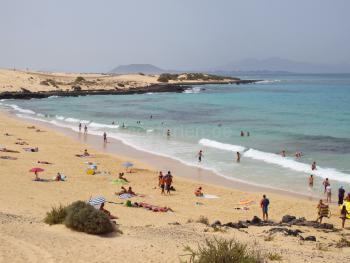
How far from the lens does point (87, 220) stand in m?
10.4

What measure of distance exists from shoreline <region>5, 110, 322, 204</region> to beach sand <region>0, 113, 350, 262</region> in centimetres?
65

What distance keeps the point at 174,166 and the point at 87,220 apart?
14.7 meters

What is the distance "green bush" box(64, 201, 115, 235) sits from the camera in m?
10.3

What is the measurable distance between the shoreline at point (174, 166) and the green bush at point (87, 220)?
413 inches

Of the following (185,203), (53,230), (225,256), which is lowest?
(185,203)

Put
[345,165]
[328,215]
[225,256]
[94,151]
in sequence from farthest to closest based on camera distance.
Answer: [94,151] → [345,165] → [328,215] → [225,256]

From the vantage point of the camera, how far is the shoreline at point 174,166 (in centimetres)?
2017

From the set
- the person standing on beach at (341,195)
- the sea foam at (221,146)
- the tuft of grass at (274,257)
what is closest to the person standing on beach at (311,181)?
the person standing on beach at (341,195)

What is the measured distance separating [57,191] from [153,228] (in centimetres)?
659

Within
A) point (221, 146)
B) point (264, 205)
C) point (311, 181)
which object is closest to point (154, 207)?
point (264, 205)

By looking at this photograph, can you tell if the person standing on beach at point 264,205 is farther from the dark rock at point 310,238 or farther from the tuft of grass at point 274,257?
the tuft of grass at point 274,257

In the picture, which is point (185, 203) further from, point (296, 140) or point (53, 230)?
point (296, 140)

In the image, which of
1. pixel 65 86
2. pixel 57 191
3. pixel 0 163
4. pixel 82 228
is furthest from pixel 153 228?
pixel 65 86

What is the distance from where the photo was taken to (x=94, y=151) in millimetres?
29266
